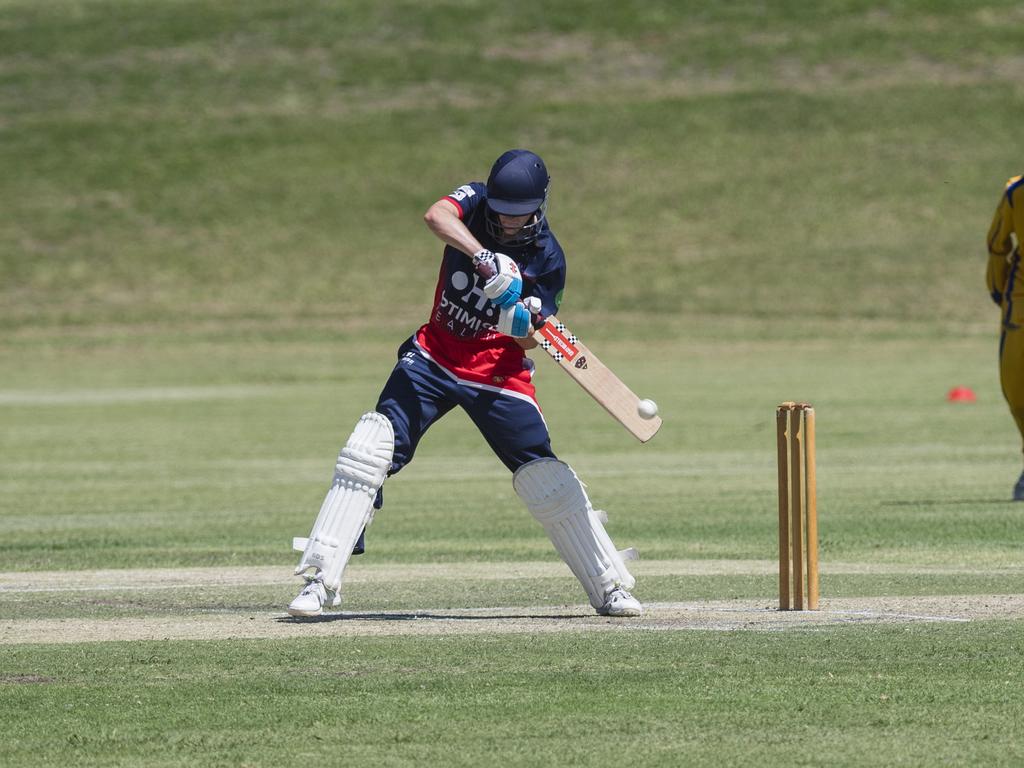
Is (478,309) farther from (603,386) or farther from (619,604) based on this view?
(619,604)

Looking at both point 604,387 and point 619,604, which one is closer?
point 619,604

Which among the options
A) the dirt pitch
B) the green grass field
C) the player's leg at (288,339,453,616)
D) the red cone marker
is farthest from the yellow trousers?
the red cone marker

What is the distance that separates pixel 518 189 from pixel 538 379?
24890mm

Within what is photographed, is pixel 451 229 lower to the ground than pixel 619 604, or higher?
higher

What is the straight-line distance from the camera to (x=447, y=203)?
931 centimetres

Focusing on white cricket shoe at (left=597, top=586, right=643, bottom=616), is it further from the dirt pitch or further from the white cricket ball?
the white cricket ball

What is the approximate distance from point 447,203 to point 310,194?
50490 mm

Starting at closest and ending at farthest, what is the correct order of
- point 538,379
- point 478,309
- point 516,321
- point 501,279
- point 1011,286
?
point 501,279 → point 516,321 → point 478,309 → point 1011,286 → point 538,379

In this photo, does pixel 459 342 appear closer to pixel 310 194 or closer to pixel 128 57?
pixel 310 194

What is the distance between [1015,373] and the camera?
1502 cm

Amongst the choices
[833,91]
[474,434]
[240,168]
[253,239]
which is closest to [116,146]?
[240,168]

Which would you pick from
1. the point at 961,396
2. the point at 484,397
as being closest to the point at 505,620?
the point at 484,397

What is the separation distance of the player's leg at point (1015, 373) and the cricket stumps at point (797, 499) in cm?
612

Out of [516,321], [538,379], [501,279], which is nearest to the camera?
[501,279]
